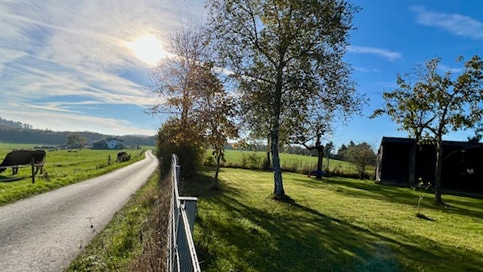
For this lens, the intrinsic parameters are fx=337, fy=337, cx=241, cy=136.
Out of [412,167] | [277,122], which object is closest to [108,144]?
[412,167]

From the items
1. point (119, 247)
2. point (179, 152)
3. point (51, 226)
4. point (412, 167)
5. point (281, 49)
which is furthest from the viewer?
point (412, 167)

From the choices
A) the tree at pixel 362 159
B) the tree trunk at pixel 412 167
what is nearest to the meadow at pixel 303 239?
the tree trunk at pixel 412 167

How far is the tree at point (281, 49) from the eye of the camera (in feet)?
52.9

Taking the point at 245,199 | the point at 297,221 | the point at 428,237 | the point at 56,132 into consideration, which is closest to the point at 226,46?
the point at 245,199

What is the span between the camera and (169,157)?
2158 cm

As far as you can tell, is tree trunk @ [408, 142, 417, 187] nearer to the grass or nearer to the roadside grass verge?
the grass

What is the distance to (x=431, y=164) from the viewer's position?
3384cm

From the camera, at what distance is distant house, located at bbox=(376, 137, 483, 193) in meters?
32.0

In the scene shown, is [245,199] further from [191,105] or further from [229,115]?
[191,105]

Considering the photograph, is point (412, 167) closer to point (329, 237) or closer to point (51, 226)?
point (329, 237)

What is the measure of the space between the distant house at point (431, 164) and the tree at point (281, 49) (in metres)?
21.1

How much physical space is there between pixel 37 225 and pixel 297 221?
8.23 meters

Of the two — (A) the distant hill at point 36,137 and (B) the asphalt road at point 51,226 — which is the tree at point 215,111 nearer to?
(B) the asphalt road at point 51,226

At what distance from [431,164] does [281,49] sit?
25466 mm
